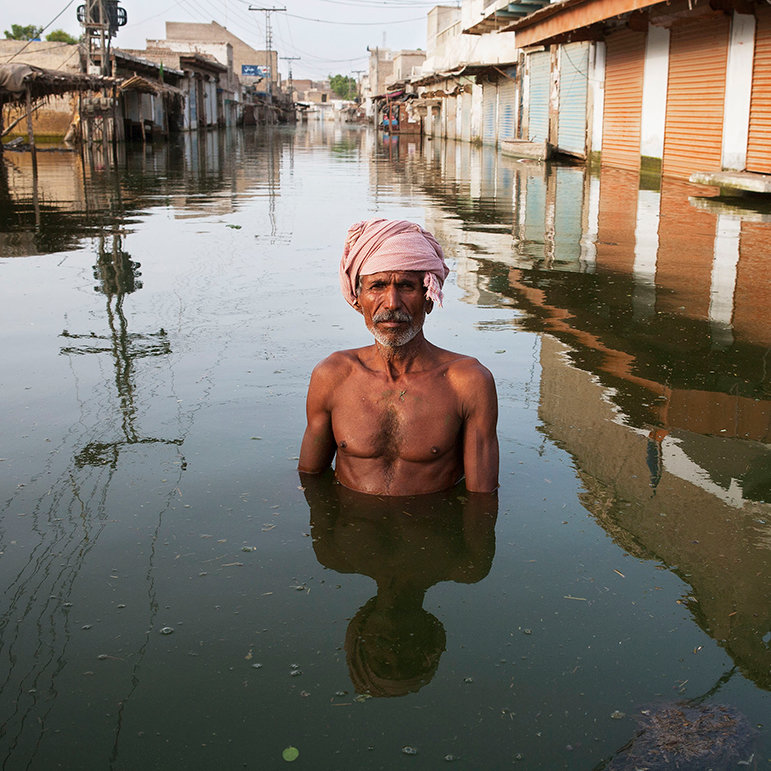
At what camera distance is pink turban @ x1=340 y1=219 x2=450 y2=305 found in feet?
9.81

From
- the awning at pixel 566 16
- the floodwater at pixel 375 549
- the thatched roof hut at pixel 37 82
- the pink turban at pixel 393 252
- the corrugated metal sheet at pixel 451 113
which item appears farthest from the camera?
the corrugated metal sheet at pixel 451 113

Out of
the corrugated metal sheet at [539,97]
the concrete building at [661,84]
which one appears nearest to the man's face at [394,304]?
the concrete building at [661,84]

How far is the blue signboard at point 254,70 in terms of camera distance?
109 m

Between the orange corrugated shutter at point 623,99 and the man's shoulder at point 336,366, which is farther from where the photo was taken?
the orange corrugated shutter at point 623,99

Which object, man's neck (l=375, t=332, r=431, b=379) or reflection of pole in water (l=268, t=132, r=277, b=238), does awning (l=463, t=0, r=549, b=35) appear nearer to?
reflection of pole in water (l=268, t=132, r=277, b=238)

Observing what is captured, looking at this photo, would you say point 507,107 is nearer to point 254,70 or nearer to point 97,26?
point 97,26

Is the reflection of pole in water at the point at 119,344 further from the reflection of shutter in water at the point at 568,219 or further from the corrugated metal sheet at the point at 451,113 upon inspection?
the corrugated metal sheet at the point at 451,113

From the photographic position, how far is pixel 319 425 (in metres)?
3.37

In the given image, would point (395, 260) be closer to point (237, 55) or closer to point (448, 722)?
point (448, 722)

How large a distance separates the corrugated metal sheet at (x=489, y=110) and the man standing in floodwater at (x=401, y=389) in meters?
32.4

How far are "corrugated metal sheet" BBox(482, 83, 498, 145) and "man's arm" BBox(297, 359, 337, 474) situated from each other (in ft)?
106

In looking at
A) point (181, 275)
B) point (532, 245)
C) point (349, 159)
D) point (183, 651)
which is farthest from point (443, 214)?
point (349, 159)

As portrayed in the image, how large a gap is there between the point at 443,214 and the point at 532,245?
9.88 ft

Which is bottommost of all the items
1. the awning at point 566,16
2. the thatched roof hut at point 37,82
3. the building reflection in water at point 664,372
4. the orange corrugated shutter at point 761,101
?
the building reflection in water at point 664,372
